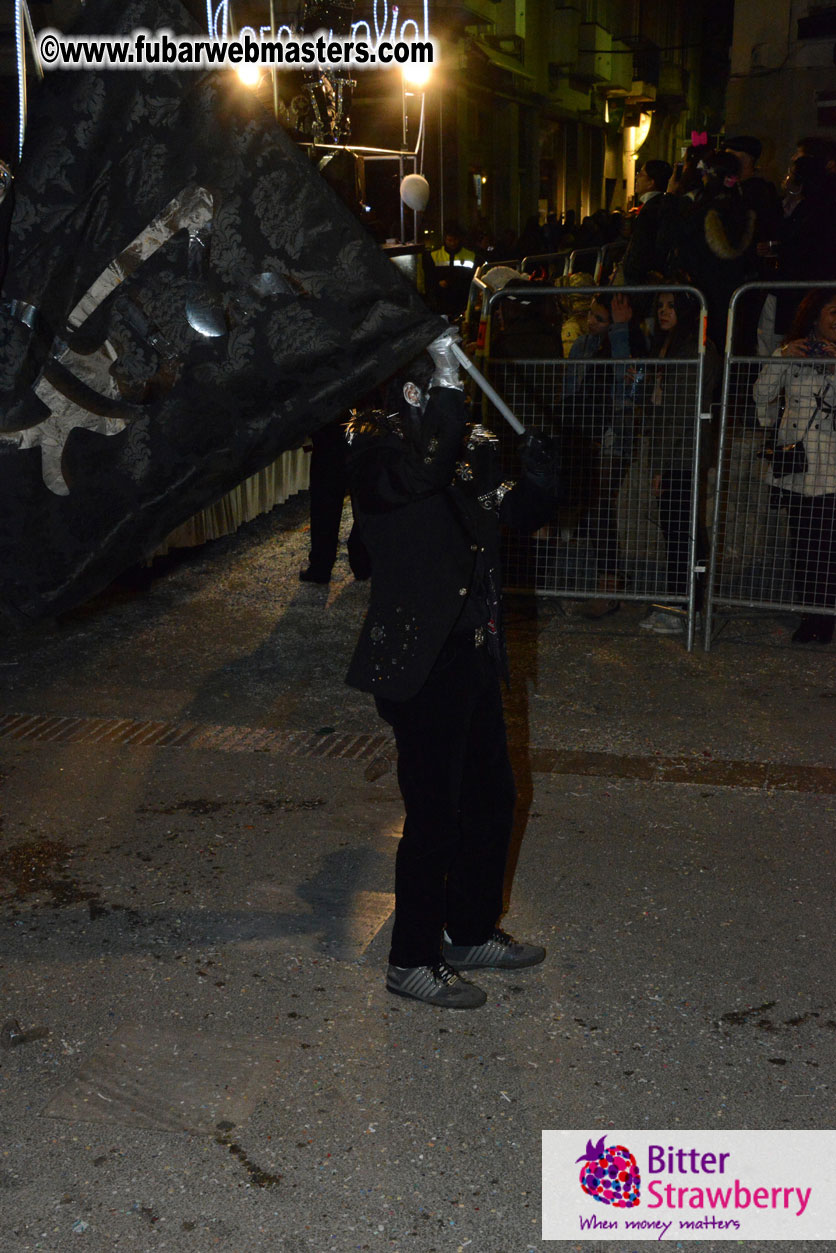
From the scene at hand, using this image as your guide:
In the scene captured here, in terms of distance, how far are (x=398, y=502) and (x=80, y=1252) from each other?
2064 millimetres

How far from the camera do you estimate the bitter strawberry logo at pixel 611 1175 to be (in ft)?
10.1

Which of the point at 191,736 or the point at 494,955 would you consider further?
the point at 191,736

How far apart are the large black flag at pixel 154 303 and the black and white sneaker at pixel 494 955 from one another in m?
1.72

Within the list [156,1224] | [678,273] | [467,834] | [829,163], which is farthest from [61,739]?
[829,163]

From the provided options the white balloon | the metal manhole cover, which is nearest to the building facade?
the white balloon

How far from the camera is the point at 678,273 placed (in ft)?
28.7

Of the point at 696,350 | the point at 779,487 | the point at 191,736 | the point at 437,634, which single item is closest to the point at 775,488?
the point at 779,487

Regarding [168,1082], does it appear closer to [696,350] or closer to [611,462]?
[611,462]

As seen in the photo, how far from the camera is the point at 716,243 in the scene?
8602 millimetres

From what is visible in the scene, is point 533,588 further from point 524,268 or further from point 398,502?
point 524,268

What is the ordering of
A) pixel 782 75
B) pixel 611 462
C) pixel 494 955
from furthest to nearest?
pixel 782 75 → pixel 611 462 → pixel 494 955

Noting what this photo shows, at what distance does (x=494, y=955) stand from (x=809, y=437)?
4330 mm

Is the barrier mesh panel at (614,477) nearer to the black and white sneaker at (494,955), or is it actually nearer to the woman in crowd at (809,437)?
the woman in crowd at (809,437)

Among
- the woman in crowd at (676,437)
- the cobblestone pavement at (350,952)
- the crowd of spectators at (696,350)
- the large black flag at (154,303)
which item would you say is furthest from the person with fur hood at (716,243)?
the large black flag at (154,303)
